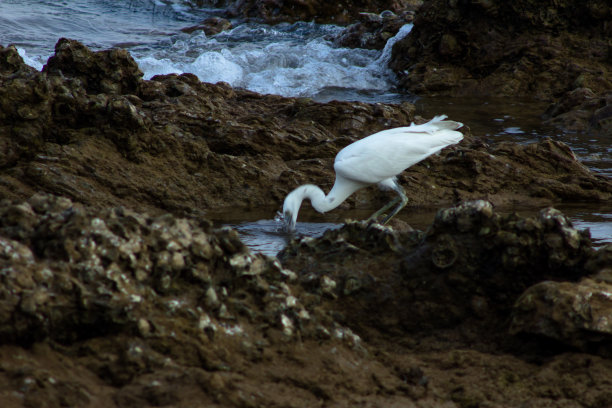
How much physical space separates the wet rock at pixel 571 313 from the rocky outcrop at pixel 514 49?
32.0 feet

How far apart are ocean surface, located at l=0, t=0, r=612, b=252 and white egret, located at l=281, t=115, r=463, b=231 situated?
1.49 m

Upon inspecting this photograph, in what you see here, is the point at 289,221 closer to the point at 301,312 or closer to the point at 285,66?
the point at 301,312

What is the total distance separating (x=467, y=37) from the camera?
13.0 m

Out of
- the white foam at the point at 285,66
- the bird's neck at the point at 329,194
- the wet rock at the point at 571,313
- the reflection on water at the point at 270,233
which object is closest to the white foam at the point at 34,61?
the white foam at the point at 285,66

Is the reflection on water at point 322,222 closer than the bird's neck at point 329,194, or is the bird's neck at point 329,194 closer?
the reflection on water at point 322,222

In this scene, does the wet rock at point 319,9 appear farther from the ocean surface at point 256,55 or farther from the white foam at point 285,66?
the white foam at point 285,66

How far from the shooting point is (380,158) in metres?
6.28

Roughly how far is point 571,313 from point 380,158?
11.5 ft

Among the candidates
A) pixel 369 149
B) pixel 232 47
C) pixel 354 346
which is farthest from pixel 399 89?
pixel 354 346

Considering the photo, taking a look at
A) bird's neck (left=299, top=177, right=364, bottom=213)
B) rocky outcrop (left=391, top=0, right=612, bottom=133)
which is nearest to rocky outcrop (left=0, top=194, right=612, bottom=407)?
bird's neck (left=299, top=177, right=364, bottom=213)

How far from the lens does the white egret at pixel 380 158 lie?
621 centimetres

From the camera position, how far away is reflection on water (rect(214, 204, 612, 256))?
5594 millimetres

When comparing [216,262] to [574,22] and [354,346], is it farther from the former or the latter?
[574,22]

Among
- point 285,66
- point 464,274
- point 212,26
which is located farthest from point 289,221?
point 212,26
